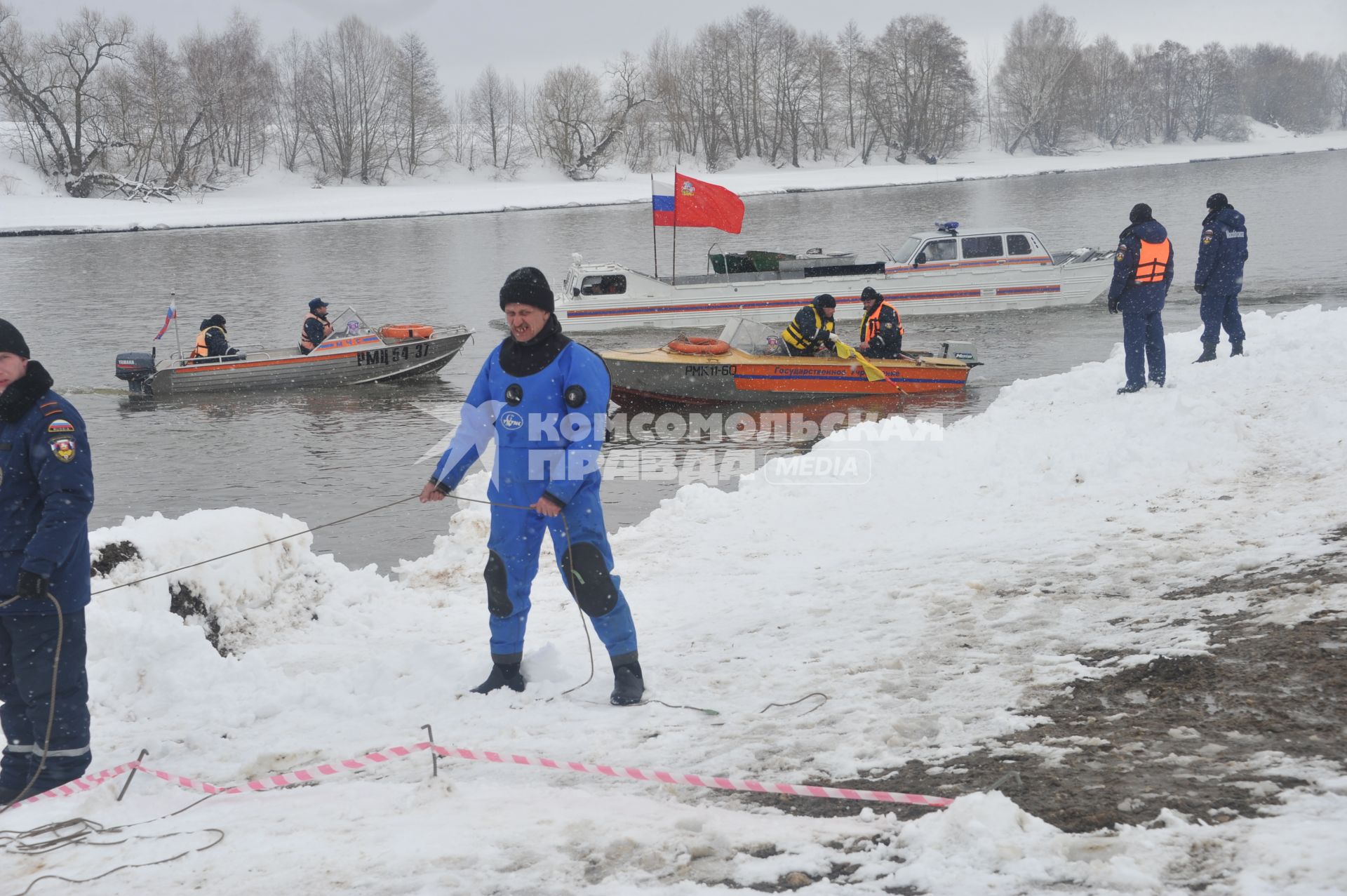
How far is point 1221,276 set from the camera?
11.2 metres

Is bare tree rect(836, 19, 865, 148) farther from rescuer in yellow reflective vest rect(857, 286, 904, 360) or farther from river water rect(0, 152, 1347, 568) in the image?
rescuer in yellow reflective vest rect(857, 286, 904, 360)

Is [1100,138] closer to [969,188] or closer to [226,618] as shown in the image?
[969,188]

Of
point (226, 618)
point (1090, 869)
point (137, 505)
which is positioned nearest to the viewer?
point (1090, 869)

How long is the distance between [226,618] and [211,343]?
1342cm

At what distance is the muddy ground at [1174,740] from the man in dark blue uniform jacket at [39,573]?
268 centimetres

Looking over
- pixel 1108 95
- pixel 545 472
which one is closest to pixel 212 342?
pixel 545 472

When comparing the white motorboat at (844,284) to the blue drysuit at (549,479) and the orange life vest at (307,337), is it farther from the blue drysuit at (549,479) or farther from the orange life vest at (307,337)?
the blue drysuit at (549,479)

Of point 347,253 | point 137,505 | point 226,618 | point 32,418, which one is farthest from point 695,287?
point 347,253

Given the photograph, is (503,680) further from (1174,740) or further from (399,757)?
(1174,740)

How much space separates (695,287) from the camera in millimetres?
22641

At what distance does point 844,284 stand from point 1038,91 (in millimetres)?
86158

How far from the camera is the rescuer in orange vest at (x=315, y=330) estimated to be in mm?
18516

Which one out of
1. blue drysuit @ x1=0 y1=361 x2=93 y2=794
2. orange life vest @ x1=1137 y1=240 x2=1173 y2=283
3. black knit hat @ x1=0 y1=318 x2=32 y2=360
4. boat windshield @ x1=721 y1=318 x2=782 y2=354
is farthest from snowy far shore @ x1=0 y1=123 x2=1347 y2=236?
blue drysuit @ x1=0 y1=361 x2=93 y2=794

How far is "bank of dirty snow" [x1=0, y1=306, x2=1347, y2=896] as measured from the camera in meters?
3.09
